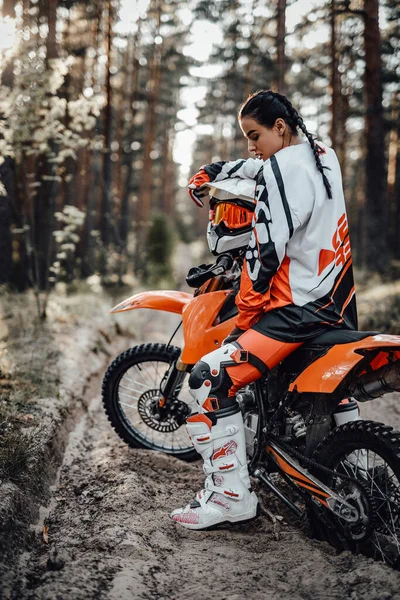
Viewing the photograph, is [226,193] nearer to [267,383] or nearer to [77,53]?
[267,383]

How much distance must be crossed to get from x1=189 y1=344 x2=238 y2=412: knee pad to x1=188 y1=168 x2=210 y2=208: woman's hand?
94 cm

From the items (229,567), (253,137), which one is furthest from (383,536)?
(253,137)

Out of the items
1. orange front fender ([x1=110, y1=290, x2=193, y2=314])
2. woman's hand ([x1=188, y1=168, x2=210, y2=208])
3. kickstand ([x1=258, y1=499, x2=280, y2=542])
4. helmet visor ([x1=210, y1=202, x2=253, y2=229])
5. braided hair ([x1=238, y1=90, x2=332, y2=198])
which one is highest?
braided hair ([x1=238, y1=90, x2=332, y2=198])

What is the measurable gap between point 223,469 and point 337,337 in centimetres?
98

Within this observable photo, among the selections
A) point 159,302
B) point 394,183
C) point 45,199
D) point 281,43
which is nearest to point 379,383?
point 159,302

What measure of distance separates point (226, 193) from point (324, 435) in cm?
149

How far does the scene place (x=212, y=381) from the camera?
2.86 m

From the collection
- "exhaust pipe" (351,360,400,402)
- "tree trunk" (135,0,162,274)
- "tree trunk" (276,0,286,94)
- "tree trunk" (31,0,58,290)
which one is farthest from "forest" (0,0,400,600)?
"tree trunk" (135,0,162,274)

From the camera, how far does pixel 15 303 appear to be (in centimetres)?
825

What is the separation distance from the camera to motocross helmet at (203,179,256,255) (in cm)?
302

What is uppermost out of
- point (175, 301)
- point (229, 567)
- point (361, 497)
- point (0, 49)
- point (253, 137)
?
point (0, 49)

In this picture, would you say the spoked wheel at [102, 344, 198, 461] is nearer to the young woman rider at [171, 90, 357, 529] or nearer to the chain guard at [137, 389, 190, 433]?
the chain guard at [137, 389, 190, 433]

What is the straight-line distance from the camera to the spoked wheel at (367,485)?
2.46 metres

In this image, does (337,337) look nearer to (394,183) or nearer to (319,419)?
(319,419)
